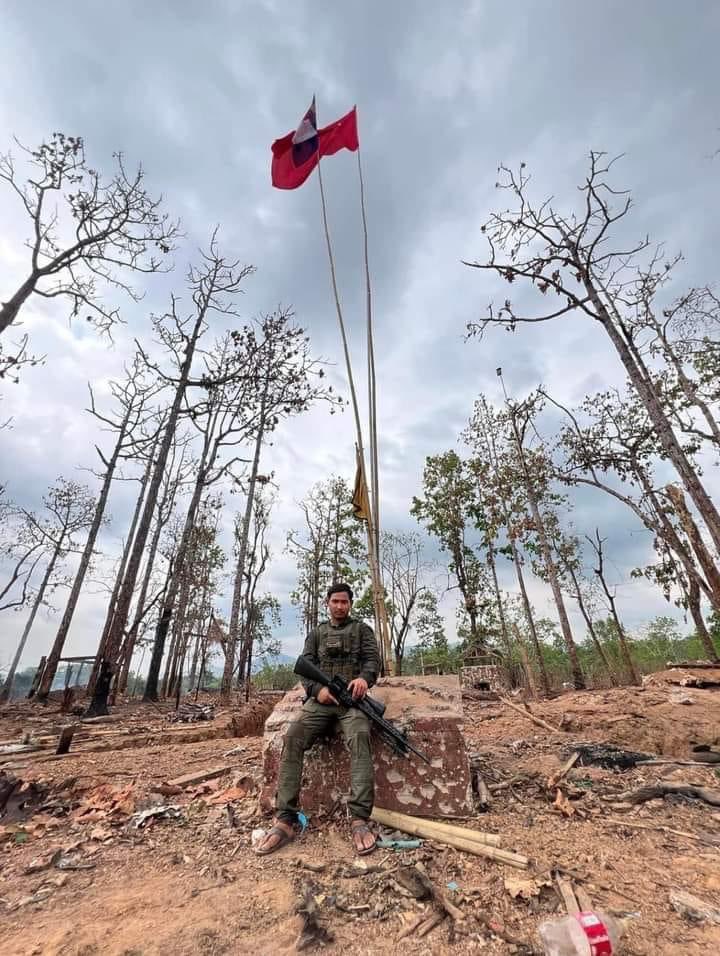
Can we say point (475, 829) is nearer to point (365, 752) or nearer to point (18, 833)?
point (365, 752)

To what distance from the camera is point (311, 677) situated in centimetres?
366

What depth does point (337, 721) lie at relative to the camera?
356 cm

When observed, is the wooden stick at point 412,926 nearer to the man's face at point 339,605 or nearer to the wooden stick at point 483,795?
the wooden stick at point 483,795

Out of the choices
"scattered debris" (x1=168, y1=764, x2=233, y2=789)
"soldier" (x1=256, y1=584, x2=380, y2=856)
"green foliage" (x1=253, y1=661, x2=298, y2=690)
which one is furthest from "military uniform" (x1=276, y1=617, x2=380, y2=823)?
"green foliage" (x1=253, y1=661, x2=298, y2=690)

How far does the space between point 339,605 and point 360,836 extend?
5.46 ft

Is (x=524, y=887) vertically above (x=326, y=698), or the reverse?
(x=326, y=698)

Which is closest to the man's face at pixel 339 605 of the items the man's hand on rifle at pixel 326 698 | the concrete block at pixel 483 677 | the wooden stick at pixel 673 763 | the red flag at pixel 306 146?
the man's hand on rifle at pixel 326 698

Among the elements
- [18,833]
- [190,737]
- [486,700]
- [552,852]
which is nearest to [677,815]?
[552,852]

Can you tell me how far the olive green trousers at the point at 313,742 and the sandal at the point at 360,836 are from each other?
0.24ft

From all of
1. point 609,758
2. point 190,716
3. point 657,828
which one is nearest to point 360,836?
point 657,828

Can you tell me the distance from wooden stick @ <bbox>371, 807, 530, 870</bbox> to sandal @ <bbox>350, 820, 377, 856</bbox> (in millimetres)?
194

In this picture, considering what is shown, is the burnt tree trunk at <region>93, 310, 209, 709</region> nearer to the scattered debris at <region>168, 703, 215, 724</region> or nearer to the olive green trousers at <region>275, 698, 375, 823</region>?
the scattered debris at <region>168, 703, 215, 724</region>

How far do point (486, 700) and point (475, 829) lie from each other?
354 inches

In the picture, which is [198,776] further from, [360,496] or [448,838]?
[360,496]
